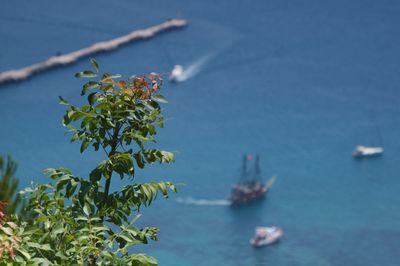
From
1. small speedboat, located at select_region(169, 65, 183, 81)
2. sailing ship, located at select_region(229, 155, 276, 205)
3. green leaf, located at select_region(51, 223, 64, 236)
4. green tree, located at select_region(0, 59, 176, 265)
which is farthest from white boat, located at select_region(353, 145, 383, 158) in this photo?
green leaf, located at select_region(51, 223, 64, 236)

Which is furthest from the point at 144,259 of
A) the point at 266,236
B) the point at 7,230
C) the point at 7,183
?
the point at 266,236

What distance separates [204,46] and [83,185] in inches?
526

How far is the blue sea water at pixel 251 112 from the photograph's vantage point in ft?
44.4

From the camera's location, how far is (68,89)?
50.3 feet

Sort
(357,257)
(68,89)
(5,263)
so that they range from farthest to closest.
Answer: (68,89) < (357,257) < (5,263)

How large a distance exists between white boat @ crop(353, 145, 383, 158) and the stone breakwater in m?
3.58

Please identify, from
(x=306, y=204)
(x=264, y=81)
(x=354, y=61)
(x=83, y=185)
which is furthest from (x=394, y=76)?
(x=83, y=185)

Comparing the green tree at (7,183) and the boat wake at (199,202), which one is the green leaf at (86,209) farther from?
the boat wake at (199,202)

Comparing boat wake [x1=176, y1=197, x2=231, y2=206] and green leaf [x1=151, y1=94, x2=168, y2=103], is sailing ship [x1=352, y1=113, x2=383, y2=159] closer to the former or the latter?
boat wake [x1=176, y1=197, x2=231, y2=206]

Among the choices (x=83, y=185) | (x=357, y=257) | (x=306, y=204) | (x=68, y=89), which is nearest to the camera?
(x=83, y=185)

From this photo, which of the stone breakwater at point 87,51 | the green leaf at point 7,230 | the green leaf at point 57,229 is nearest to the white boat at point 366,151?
the stone breakwater at point 87,51

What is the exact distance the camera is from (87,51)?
16234 mm

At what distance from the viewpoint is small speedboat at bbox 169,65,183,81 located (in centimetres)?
1554

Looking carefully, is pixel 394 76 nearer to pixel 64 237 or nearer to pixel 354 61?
pixel 354 61
